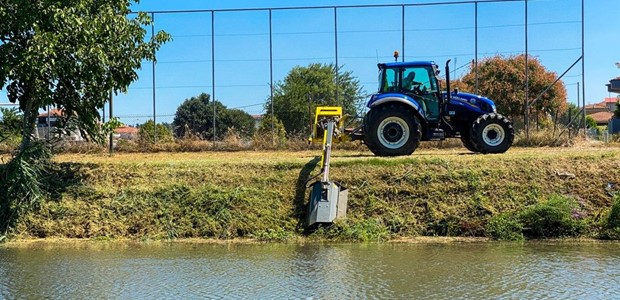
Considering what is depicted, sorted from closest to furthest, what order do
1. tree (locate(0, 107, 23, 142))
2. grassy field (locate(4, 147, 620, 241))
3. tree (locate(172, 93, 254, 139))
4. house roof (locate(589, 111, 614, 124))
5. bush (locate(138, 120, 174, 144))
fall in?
grassy field (locate(4, 147, 620, 241)) → tree (locate(0, 107, 23, 142)) → bush (locate(138, 120, 174, 144)) → tree (locate(172, 93, 254, 139)) → house roof (locate(589, 111, 614, 124))

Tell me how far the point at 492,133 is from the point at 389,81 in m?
2.72

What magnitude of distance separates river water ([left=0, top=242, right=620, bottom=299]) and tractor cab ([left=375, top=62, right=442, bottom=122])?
5.24m

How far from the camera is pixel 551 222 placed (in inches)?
437

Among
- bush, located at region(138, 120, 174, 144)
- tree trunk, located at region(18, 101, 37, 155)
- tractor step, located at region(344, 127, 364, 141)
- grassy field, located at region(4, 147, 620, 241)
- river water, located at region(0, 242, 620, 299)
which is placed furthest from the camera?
bush, located at region(138, 120, 174, 144)

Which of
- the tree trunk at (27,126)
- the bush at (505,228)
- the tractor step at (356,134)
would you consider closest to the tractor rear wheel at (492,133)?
the tractor step at (356,134)

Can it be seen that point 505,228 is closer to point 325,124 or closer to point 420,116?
point 420,116

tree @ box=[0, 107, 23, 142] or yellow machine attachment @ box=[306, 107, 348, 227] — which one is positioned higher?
tree @ box=[0, 107, 23, 142]

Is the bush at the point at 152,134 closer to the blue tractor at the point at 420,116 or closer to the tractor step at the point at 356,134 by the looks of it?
the tractor step at the point at 356,134

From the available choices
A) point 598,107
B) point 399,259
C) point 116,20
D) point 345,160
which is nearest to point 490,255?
point 399,259

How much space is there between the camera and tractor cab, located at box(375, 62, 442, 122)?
15.1m

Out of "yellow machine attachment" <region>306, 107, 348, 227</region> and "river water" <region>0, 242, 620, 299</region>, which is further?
"yellow machine attachment" <region>306, 107, 348, 227</region>

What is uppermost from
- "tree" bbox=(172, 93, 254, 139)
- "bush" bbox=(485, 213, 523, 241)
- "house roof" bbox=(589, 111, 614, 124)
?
"house roof" bbox=(589, 111, 614, 124)

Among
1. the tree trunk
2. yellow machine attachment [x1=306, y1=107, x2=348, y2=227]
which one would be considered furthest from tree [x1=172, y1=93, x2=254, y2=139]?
yellow machine attachment [x1=306, y1=107, x2=348, y2=227]

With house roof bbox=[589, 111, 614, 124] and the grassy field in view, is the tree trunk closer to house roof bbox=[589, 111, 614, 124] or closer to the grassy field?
the grassy field
